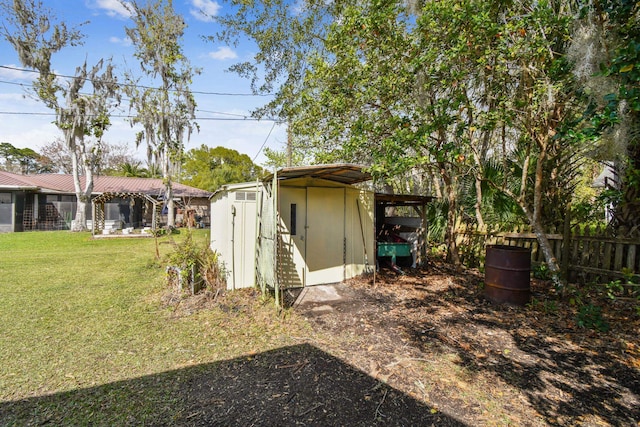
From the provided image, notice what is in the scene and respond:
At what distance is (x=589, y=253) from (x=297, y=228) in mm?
5091

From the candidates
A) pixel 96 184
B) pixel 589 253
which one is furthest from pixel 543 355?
pixel 96 184

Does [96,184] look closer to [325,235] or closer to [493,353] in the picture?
[325,235]

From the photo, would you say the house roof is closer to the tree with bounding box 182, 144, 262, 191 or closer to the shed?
the tree with bounding box 182, 144, 262, 191

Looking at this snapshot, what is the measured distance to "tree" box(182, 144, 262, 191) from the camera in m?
26.4

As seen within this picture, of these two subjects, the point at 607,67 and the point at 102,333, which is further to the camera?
the point at 102,333

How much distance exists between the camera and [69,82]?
14.5 m

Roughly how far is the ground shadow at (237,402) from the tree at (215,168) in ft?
80.0

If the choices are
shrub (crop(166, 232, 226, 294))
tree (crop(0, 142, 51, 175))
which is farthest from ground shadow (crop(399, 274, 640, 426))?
tree (crop(0, 142, 51, 175))

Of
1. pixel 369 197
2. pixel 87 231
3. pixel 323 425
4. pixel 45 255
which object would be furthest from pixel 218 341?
pixel 87 231

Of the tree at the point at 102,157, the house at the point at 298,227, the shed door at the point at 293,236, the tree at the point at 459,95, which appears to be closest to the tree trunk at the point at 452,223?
the tree at the point at 459,95

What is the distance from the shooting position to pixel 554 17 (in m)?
3.93

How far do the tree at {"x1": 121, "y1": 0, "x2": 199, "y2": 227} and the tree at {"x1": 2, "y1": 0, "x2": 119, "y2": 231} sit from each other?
157 cm

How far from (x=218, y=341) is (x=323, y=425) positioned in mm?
1848

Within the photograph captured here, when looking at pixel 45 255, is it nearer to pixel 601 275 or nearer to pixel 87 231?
pixel 87 231
